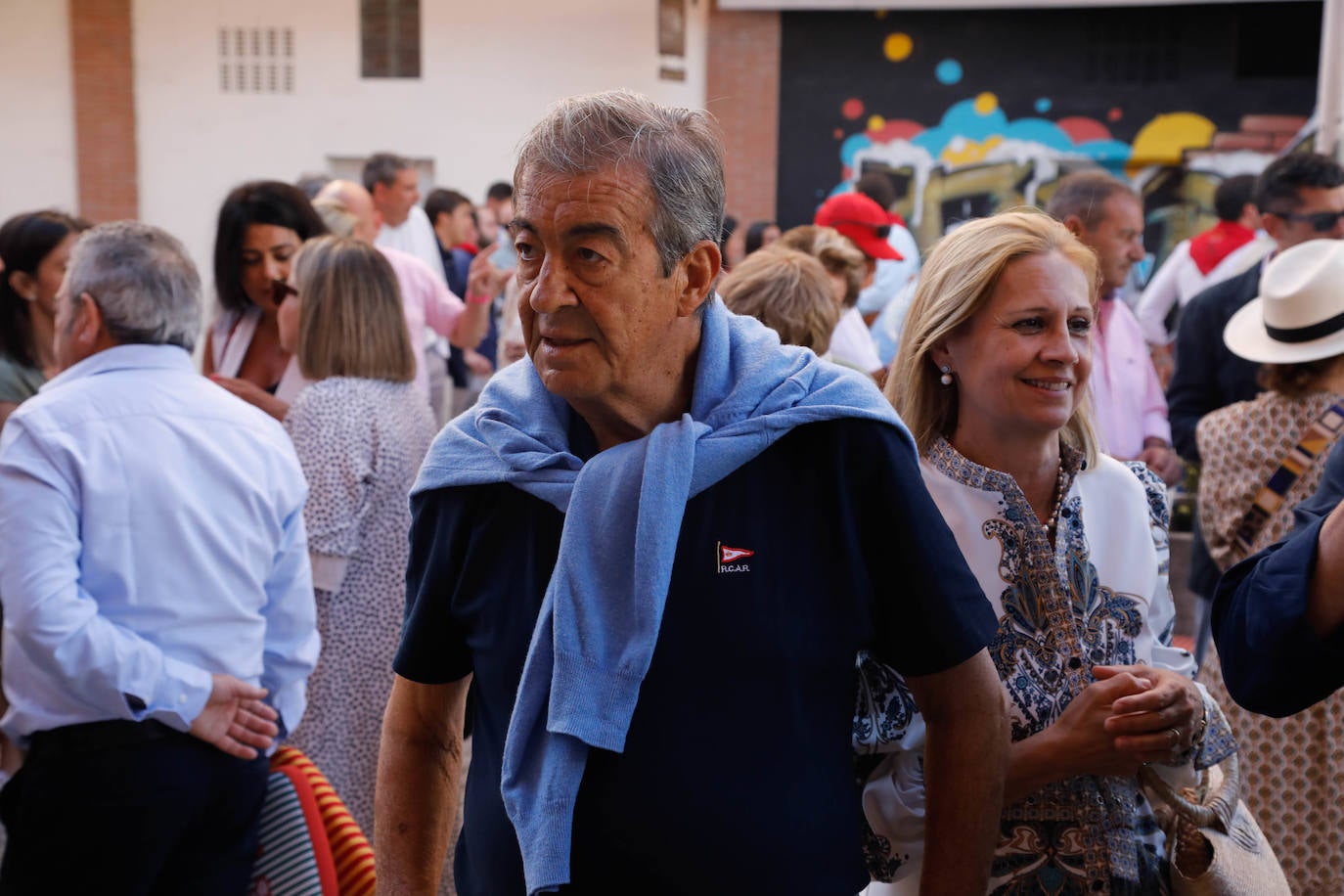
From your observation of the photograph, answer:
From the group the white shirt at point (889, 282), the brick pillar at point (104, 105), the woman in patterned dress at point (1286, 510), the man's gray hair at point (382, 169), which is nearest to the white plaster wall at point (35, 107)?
the brick pillar at point (104, 105)

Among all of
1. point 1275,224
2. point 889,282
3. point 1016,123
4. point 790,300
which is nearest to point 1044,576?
point 790,300

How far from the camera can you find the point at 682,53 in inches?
771

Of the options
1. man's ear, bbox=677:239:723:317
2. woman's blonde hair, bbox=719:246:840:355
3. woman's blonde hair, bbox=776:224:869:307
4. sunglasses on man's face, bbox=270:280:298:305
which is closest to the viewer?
man's ear, bbox=677:239:723:317

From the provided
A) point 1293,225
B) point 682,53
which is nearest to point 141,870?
point 1293,225

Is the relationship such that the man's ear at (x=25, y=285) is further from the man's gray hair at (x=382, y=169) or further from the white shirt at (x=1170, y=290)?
the white shirt at (x=1170, y=290)

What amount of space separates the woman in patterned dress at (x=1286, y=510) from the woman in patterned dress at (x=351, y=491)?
8.16 ft

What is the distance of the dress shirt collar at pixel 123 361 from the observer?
323 cm

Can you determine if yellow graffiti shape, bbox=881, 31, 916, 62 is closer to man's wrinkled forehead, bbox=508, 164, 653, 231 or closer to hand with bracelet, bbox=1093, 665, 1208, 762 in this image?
hand with bracelet, bbox=1093, 665, 1208, 762

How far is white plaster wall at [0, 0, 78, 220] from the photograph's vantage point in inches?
750

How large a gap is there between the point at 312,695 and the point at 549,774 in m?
2.73

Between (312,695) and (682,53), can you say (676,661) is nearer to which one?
(312,695)

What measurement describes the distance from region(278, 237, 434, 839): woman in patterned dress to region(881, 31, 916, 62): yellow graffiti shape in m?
16.5

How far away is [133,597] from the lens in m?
3.14

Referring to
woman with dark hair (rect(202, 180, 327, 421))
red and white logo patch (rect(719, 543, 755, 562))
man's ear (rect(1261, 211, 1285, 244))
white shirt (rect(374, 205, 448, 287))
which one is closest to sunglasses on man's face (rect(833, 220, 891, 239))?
man's ear (rect(1261, 211, 1285, 244))
